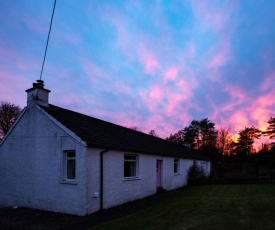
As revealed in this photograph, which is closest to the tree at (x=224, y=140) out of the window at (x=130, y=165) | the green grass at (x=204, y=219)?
the window at (x=130, y=165)

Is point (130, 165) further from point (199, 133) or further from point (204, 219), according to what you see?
point (199, 133)

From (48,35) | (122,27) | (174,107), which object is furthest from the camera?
→ (174,107)

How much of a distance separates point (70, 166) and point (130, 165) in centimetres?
458

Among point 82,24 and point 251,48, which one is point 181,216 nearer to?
point 82,24

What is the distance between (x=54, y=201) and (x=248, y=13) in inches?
547

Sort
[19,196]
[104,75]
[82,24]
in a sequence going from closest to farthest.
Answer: [82,24] → [19,196] → [104,75]

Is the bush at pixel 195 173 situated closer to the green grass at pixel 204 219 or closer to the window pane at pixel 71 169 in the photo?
the green grass at pixel 204 219

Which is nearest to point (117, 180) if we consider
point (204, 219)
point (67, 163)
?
point (67, 163)

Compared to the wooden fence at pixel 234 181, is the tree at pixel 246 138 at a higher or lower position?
higher

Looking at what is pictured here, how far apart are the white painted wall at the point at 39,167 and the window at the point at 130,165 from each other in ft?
13.6

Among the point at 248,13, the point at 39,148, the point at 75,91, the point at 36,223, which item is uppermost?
the point at 248,13

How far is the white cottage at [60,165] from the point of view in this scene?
11484 millimetres

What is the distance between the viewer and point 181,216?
9.71 m

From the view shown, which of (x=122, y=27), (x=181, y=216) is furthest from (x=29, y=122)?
(x=181, y=216)
